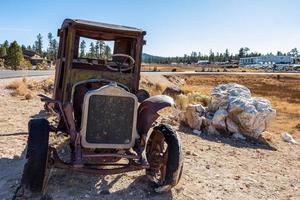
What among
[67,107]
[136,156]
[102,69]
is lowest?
[136,156]

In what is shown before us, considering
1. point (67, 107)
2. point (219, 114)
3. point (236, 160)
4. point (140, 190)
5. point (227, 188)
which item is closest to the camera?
point (67, 107)

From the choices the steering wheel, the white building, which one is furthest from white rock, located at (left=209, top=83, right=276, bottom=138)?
Result: the white building

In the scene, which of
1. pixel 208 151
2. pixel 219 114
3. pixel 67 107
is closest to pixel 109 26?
pixel 67 107

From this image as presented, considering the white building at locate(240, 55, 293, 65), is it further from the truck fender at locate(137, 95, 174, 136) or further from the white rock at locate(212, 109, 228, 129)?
the truck fender at locate(137, 95, 174, 136)

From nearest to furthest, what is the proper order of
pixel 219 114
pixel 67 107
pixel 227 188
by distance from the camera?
pixel 67 107, pixel 227 188, pixel 219 114

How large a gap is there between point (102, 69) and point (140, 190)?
233 centimetres

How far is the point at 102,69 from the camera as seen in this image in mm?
7480

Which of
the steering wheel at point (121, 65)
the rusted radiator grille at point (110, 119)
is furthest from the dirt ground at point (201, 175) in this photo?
the steering wheel at point (121, 65)

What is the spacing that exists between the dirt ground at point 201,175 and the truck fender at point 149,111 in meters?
0.97

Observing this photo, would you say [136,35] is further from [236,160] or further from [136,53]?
[236,160]

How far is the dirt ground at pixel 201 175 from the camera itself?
637cm

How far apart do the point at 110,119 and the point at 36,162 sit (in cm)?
122

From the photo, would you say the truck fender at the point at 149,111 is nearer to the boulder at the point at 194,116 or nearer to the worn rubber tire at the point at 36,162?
the worn rubber tire at the point at 36,162

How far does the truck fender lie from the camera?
6484 millimetres
